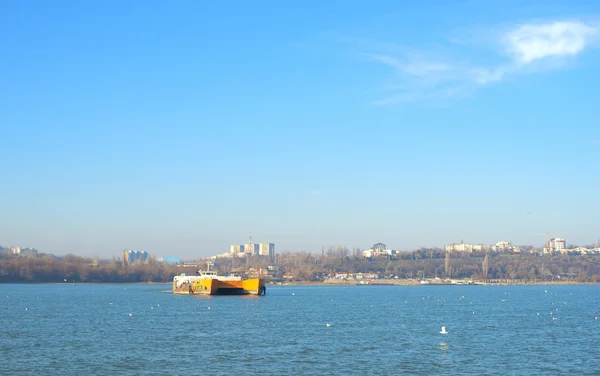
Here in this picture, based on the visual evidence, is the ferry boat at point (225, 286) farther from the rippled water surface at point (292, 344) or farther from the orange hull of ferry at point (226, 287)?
the rippled water surface at point (292, 344)

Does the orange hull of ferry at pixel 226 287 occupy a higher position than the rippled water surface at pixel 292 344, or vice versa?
the orange hull of ferry at pixel 226 287

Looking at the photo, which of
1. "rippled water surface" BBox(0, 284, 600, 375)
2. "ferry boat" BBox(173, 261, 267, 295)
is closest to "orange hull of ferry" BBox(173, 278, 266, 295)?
"ferry boat" BBox(173, 261, 267, 295)

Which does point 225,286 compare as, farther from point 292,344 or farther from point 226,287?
point 292,344

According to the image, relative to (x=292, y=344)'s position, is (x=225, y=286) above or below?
above

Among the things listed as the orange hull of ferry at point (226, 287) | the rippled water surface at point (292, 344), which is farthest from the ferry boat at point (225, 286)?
the rippled water surface at point (292, 344)

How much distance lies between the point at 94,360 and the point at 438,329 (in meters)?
33.6

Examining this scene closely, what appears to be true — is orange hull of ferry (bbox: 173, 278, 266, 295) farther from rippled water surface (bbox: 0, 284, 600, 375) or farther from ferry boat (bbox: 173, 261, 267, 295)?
rippled water surface (bbox: 0, 284, 600, 375)

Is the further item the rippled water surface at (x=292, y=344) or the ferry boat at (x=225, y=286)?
the ferry boat at (x=225, y=286)

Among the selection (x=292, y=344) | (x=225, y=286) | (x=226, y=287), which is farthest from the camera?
(x=226, y=287)

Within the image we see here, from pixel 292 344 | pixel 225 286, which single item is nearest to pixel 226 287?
pixel 225 286

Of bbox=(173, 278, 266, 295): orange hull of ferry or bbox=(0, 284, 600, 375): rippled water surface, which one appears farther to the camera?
bbox=(173, 278, 266, 295): orange hull of ferry

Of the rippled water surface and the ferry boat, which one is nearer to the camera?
the rippled water surface

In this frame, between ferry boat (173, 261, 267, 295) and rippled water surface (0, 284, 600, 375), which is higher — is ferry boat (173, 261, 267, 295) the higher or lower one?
the higher one

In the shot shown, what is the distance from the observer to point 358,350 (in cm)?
4728
